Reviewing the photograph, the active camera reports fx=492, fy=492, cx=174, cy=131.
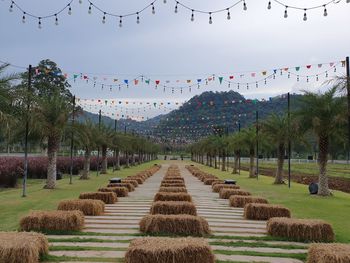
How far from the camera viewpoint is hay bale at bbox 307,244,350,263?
7.66 meters

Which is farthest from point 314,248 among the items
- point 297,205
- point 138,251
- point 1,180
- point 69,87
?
point 69,87

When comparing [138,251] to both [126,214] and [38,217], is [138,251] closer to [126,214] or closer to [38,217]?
[38,217]

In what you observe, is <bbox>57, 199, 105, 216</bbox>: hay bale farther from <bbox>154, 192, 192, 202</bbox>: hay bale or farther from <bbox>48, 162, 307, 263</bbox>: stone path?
<bbox>154, 192, 192, 202</bbox>: hay bale

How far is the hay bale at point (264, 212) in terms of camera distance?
14781 millimetres

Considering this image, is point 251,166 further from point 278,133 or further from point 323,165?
point 323,165

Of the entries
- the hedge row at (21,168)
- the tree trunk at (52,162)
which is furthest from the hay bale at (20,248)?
the hedge row at (21,168)

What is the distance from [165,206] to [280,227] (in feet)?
11.9

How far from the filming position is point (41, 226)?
39.0 ft

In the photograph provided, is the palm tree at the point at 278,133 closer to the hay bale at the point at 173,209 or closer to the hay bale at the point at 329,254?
the hay bale at the point at 173,209

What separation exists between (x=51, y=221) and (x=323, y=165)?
60.7 ft

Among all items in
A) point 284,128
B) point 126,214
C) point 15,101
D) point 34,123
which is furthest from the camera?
point 284,128

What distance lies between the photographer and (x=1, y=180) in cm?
3222

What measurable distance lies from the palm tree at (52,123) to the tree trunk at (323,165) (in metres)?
14.9

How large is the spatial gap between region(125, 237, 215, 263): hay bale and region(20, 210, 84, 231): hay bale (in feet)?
13.6
